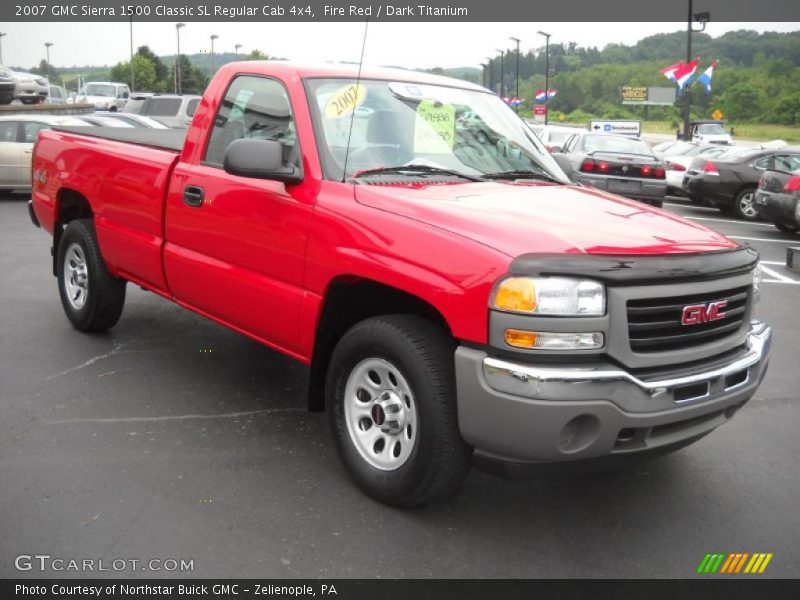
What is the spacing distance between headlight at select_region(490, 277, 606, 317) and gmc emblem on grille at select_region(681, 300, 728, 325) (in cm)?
44

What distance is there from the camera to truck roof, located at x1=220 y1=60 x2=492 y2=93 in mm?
4113

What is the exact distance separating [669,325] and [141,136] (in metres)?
4.15

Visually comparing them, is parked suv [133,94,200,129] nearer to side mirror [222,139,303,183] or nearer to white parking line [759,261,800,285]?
white parking line [759,261,800,285]

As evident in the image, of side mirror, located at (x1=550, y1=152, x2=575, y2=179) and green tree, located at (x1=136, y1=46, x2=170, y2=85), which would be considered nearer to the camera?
side mirror, located at (x1=550, y1=152, x2=575, y2=179)

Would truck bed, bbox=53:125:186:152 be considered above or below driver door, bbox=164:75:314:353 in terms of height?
above

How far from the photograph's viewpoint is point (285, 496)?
3.51 meters

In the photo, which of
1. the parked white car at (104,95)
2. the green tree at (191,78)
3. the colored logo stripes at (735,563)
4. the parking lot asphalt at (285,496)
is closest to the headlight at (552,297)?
the parking lot asphalt at (285,496)

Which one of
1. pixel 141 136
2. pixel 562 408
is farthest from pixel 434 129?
pixel 141 136

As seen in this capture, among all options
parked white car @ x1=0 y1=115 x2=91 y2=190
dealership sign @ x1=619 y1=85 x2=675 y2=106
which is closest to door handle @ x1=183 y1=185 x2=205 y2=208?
parked white car @ x1=0 y1=115 x2=91 y2=190

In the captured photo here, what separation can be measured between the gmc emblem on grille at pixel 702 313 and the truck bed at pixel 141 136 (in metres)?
3.19

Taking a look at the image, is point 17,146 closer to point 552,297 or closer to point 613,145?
point 613,145
